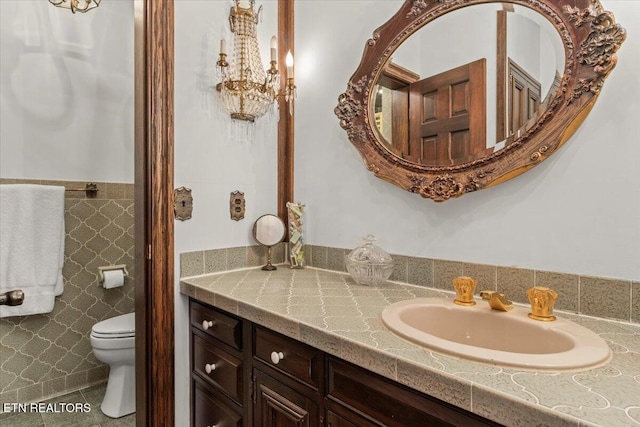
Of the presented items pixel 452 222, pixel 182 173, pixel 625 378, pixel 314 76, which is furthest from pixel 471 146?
pixel 182 173

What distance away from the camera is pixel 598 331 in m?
0.93

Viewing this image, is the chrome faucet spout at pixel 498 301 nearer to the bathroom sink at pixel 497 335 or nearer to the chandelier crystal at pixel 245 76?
the bathroom sink at pixel 497 335

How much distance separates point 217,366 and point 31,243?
1.52 metres

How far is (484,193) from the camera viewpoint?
1.27 metres

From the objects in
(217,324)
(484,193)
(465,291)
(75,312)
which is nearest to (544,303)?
(465,291)

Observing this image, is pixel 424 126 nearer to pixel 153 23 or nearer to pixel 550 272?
pixel 550 272

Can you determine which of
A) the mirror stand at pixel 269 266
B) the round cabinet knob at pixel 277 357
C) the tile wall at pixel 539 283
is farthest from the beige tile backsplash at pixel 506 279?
the round cabinet knob at pixel 277 357

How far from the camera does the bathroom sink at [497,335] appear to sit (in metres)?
0.73

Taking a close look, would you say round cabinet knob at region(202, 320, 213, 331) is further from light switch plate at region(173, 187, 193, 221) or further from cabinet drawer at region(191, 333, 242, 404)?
light switch plate at region(173, 187, 193, 221)

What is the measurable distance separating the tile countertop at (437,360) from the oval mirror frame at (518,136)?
1.47 ft

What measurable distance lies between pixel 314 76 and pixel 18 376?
8.17ft

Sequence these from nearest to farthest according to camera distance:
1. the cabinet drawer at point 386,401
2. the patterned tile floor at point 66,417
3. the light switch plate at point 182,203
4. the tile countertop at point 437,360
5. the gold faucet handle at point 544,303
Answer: the tile countertop at point 437,360, the cabinet drawer at point 386,401, the gold faucet handle at point 544,303, the light switch plate at point 182,203, the patterned tile floor at point 66,417

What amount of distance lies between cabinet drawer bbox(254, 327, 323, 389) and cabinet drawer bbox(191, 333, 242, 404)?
17 centimetres

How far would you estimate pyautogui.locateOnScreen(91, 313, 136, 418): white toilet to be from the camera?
205 centimetres
